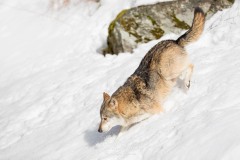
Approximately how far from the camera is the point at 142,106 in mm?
7980

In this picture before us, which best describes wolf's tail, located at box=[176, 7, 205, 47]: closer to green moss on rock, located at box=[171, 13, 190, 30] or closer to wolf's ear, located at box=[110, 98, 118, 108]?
wolf's ear, located at box=[110, 98, 118, 108]

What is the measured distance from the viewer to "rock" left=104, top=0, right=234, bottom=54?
470 inches

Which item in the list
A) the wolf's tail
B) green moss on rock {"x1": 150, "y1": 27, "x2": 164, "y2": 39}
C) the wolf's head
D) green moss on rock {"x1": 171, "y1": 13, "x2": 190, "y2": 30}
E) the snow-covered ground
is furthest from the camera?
green moss on rock {"x1": 150, "y1": 27, "x2": 164, "y2": 39}

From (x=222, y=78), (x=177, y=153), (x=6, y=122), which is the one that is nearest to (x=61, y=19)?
(x=6, y=122)

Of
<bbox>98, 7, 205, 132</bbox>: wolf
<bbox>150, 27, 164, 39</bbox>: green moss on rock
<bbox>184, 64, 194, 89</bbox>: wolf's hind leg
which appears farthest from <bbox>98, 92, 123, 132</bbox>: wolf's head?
<bbox>150, 27, 164, 39</bbox>: green moss on rock

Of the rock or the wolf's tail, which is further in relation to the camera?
the rock

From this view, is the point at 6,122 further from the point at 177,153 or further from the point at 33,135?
the point at 177,153

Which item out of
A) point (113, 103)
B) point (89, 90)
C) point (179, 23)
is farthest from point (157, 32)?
point (113, 103)

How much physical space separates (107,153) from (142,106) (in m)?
1.07

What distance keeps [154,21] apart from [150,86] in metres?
4.43

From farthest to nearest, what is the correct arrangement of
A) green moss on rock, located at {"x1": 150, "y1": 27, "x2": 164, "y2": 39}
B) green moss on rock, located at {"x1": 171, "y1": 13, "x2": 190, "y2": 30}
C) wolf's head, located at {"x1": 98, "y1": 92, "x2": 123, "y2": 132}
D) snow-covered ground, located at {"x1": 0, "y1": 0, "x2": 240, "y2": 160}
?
1. green moss on rock, located at {"x1": 150, "y1": 27, "x2": 164, "y2": 39}
2. green moss on rock, located at {"x1": 171, "y1": 13, "x2": 190, "y2": 30}
3. wolf's head, located at {"x1": 98, "y1": 92, "x2": 123, "y2": 132}
4. snow-covered ground, located at {"x1": 0, "y1": 0, "x2": 240, "y2": 160}

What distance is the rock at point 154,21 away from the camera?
11.9 metres

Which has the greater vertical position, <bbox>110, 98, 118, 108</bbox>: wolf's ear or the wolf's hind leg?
the wolf's hind leg

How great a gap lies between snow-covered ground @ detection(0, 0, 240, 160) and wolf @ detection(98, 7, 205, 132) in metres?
0.24
